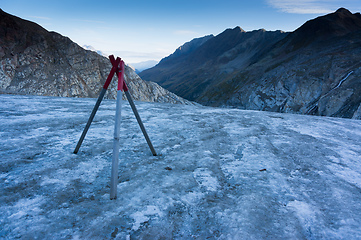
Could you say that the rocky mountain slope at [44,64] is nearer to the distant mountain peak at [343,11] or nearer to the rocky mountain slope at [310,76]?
the rocky mountain slope at [310,76]

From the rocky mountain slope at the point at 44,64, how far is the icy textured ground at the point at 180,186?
28282mm

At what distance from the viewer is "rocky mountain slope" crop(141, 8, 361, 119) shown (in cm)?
2316

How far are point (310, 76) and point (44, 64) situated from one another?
43.3 metres

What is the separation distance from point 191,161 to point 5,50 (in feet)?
119

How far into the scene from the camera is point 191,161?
8.73 ft

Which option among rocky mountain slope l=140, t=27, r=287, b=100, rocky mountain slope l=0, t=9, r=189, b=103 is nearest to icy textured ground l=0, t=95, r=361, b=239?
rocky mountain slope l=0, t=9, r=189, b=103

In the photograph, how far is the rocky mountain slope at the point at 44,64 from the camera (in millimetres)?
25641

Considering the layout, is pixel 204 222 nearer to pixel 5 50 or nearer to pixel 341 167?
pixel 341 167

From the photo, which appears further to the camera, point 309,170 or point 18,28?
point 18,28

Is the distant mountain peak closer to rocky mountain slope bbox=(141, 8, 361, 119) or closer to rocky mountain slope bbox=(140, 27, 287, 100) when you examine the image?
rocky mountain slope bbox=(141, 8, 361, 119)

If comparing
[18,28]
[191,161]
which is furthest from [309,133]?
[18,28]

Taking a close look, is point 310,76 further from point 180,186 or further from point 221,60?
point 221,60

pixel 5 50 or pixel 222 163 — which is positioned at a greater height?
pixel 5 50

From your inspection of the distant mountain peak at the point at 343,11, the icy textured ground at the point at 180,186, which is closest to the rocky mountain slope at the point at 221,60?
the distant mountain peak at the point at 343,11
